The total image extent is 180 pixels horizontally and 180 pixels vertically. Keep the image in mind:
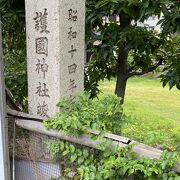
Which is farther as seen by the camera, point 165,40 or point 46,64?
point 165,40

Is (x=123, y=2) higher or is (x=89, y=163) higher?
(x=123, y=2)

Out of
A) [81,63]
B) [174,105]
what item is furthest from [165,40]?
[174,105]

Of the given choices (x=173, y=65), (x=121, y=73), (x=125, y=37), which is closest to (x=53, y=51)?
(x=125, y=37)

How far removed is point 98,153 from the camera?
156cm

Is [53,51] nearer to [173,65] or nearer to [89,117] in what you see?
[89,117]

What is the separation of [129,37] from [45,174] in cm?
113

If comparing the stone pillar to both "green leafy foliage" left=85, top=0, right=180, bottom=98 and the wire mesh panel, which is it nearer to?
the wire mesh panel

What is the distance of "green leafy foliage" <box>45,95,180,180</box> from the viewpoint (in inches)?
52.4

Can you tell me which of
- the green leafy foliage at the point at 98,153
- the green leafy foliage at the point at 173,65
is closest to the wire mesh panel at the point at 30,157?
the green leafy foliage at the point at 98,153

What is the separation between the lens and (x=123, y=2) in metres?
2.10

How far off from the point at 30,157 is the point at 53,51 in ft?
1.93

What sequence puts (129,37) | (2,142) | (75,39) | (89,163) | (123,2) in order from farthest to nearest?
(129,37) → (123,2) → (75,39) → (2,142) → (89,163)

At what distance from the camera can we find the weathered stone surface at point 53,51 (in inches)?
71.4

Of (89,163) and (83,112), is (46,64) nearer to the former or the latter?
(83,112)
